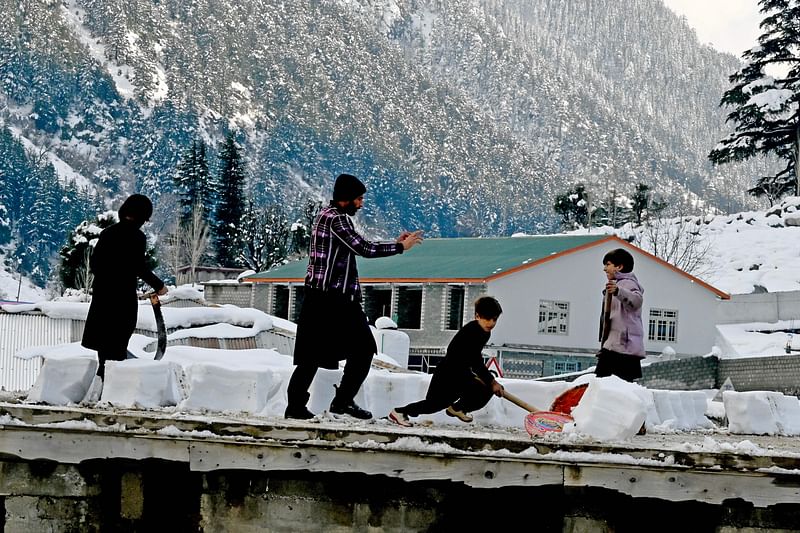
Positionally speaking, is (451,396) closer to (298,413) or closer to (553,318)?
(298,413)

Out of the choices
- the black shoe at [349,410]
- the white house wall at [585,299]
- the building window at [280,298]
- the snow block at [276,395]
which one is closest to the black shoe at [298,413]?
the black shoe at [349,410]

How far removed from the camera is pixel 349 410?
25.6ft

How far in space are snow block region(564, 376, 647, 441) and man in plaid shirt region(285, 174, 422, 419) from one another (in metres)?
1.48

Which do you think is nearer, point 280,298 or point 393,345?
point 393,345

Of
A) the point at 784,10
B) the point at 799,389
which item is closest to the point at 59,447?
the point at 799,389

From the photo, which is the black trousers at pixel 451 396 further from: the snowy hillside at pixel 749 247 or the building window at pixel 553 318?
the snowy hillside at pixel 749 247

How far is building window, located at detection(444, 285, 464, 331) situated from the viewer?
42.3m

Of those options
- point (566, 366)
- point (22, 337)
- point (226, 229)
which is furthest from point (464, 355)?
point (226, 229)

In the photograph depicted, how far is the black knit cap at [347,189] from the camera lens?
791 centimetres

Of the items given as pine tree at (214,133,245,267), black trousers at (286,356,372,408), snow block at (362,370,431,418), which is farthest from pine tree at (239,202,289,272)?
black trousers at (286,356,372,408)

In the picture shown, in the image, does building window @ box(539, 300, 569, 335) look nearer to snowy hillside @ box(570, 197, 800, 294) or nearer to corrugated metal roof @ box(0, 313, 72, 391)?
snowy hillside @ box(570, 197, 800, 294)

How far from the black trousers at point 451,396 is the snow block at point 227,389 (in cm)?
115

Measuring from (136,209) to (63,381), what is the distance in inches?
54.4

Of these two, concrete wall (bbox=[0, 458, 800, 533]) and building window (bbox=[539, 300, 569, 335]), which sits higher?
building window (bbox=[539, 300, 569, 335])
